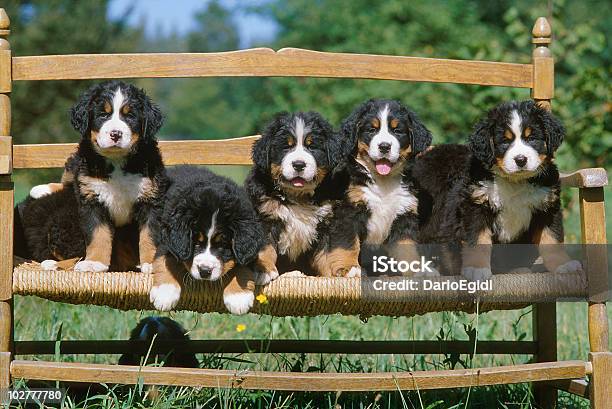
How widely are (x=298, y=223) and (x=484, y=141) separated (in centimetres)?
108

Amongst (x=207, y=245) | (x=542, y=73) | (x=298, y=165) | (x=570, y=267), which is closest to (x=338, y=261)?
(x=298, y=165)

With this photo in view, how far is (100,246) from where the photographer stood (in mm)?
4215

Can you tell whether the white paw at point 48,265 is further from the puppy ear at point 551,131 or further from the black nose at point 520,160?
the puppy ear at point 551,131

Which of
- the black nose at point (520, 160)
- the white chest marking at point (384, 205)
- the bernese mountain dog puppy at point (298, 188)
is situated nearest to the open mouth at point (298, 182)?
the bernese mountain dog puppy at point (298, 188)

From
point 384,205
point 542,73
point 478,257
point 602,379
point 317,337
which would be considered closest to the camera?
point 602,379

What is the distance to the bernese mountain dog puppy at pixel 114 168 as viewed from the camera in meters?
4.18

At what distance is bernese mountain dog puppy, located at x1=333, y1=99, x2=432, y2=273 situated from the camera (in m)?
4.44

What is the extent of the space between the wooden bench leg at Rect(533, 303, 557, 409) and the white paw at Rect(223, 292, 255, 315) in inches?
75.5

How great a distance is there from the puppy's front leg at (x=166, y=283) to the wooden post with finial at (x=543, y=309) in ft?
7.13

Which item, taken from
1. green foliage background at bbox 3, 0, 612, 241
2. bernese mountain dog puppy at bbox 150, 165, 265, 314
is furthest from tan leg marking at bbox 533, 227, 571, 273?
green foliage background at bbox 3, 0, 612, 241

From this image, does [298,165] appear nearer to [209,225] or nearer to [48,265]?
[209,225]

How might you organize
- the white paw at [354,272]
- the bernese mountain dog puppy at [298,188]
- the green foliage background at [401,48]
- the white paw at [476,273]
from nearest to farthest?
the white paw at [476,273] < the white paw at [354,272] < the bernese mountain dog puppy at [298,188] < the green foliage background at [401,48]

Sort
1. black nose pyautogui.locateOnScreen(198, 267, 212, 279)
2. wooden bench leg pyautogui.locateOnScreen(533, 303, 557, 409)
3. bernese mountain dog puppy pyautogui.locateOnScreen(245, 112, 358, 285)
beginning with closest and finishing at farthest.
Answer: black nose pyautogui.locateOnScreen(198, 267, 212, 279)
bernese mountain dog puppy pyautogui.locateOnScreen(245, 112, 358, 285)
wooden bench leg pyautogui.locateOnScreen(533, 303, 557, 409)

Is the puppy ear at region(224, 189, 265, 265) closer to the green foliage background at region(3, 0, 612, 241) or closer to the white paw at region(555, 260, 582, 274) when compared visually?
the white paw at region(555, 260, 582, 274)
